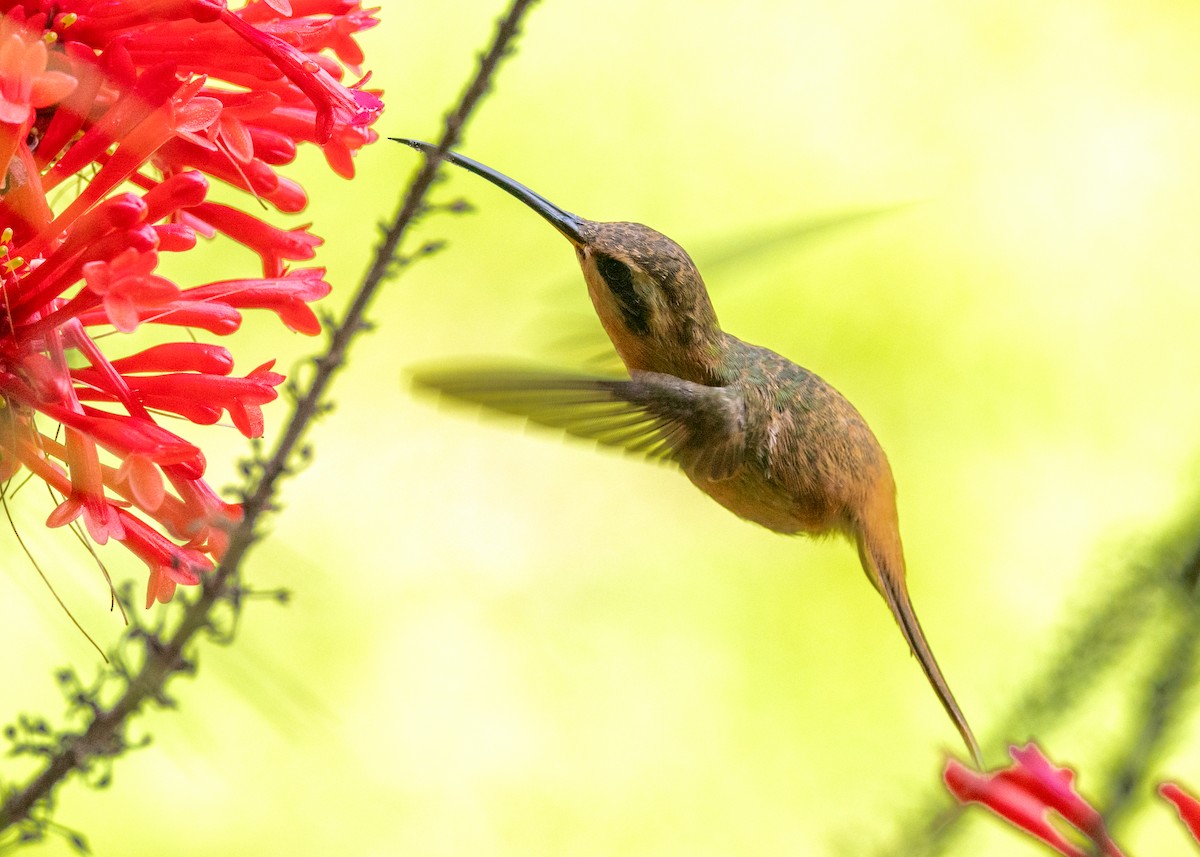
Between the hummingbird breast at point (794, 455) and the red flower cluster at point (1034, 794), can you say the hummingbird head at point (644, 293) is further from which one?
the red flower cluster at point (1034, 794)

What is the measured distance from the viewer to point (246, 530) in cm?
66

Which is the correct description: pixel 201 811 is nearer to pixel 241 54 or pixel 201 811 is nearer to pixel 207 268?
pixel 207 268

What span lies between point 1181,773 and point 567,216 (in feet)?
6.29

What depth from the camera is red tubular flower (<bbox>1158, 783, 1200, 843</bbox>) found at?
1.01m

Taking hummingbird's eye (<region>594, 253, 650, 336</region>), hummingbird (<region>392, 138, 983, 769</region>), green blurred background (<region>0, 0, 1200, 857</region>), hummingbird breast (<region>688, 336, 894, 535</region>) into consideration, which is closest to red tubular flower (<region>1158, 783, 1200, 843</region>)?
hummingbird (<region>392, 138, 983, 769</region>)

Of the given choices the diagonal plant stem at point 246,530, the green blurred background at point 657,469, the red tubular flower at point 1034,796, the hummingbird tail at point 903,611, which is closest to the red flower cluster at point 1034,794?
the red tubular flower at point 1034,796

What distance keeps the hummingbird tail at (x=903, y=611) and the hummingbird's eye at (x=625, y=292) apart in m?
0.37

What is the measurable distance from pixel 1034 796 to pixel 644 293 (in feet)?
1.92

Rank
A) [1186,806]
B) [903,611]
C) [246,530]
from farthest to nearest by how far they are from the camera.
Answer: [903,611] → [1186,806] → [246,530]

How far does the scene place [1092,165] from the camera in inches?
112

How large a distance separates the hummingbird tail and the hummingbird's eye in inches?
14.4

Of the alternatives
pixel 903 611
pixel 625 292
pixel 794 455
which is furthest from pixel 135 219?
pixel 903 611

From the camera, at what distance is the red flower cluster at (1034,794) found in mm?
1037

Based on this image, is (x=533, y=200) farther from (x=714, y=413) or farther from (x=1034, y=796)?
(x=1034, y=796)
